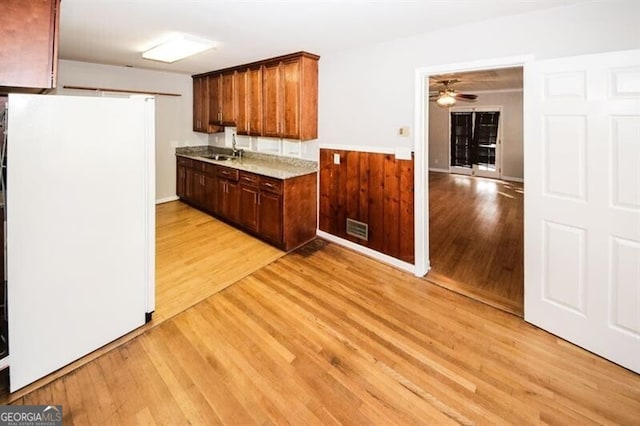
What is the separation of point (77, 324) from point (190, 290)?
3.23 ft

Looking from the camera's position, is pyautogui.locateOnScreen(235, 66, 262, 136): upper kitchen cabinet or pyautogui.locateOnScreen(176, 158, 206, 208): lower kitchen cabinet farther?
pyautogui.locateOnScreen(176, 158, 206, 208): lower kitchen cabinet

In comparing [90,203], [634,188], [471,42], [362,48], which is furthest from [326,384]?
[362,48]

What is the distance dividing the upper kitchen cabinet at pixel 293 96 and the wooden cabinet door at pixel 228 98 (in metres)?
0.85

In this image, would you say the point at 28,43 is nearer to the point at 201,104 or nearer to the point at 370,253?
the point at 370,253

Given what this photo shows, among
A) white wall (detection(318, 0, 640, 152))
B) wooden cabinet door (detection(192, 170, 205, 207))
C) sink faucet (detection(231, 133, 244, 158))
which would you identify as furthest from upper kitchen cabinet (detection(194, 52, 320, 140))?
wooden cabinet door (detection(192, 170, 205, 207))

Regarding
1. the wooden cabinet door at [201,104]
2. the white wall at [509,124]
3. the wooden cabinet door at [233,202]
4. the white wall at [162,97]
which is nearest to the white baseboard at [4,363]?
the wooden cabinet door at [233,202]

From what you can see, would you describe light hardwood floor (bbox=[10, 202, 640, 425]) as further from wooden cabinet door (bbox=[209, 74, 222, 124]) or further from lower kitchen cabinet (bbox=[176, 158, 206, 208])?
wooden cabinet door (bbox=[209, 74, 222, 124])

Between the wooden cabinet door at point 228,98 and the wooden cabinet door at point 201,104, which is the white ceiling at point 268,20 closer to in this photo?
the wooden cabinet door at point 228,98

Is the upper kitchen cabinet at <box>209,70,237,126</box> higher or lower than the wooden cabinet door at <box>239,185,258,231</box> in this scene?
higher

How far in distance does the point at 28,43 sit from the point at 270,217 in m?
2.60

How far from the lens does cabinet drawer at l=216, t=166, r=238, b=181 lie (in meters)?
4.55

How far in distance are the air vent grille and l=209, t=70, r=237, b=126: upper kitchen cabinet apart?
256cm

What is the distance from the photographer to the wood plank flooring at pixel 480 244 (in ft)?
10.1
